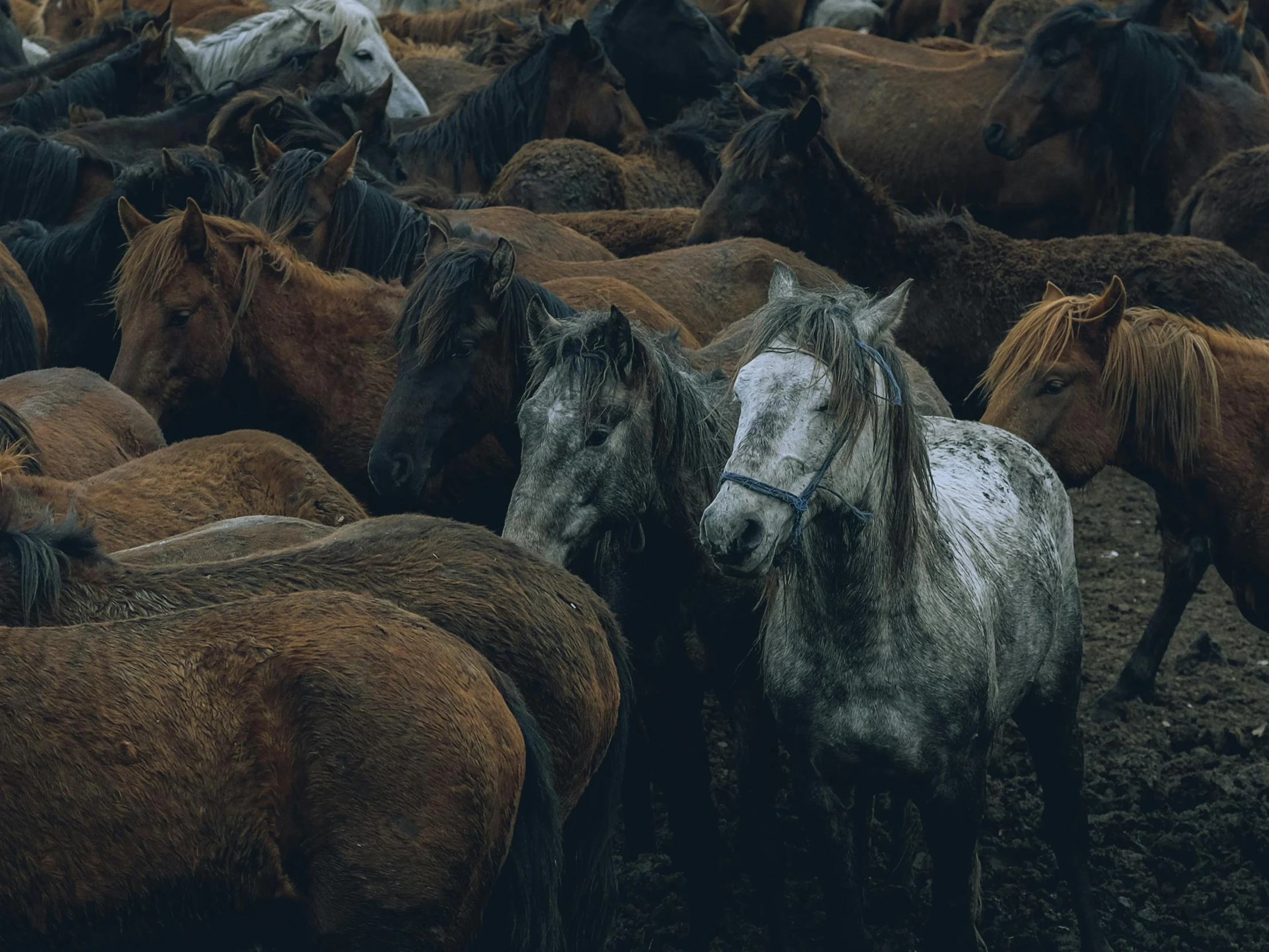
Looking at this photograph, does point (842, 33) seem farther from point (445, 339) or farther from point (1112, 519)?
point (445, 339)

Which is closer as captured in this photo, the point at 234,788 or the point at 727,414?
the point at 234,788

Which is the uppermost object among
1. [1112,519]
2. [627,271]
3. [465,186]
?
[627,271]

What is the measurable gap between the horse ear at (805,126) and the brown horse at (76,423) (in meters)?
3.27

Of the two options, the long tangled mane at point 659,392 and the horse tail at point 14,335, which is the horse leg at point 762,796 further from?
the horse tail at point 14,335

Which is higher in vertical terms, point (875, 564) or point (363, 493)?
point (875, 564)

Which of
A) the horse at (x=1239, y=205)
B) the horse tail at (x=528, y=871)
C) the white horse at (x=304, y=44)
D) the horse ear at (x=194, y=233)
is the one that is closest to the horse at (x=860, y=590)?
the horse tail at (x=528, y=871)

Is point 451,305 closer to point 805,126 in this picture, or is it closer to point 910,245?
point 805,126

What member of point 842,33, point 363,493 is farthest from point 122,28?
point 363,493

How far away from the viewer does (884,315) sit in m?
3.22

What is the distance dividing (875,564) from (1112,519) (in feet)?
15.8

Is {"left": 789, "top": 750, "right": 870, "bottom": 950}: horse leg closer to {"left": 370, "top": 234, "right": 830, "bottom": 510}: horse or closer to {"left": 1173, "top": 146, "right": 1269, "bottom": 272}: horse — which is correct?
{"left": 370, "top": 234, "right": 830, "bottom": 510}: horse

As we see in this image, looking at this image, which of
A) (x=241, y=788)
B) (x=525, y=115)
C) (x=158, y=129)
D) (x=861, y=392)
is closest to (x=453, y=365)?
(x=861, y=392)

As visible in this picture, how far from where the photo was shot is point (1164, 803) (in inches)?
188

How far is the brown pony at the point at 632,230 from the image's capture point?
23.2 ft
